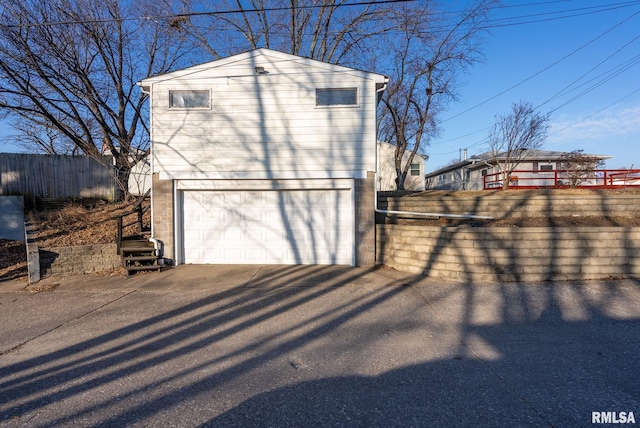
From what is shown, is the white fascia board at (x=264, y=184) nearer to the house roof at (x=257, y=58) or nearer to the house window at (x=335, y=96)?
the house window at (x=335, y=96)

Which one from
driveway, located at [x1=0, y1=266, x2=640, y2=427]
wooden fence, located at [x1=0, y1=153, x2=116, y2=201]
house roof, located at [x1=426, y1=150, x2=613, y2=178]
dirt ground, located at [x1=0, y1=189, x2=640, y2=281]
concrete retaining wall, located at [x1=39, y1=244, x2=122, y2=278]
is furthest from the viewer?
house roof, located at [x1=426, y1=150, x2=613, y2=178]

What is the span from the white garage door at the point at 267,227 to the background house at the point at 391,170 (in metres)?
19.0

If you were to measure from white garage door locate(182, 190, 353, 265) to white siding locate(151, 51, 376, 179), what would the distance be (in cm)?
60

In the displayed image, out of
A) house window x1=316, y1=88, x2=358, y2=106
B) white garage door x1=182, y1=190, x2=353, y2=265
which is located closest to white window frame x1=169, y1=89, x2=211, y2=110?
white garage door x1=182, y1=190, x2=353, y2=265

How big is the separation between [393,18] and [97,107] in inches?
508

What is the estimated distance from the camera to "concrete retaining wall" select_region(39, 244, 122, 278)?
340 inches

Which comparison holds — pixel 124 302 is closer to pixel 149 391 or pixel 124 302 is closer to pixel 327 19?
pixel 149 391

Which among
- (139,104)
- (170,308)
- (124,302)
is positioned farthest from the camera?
(139,104)

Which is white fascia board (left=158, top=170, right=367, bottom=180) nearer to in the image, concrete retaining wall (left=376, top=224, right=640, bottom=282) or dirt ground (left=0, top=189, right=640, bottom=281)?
dirt ground (left=0, top=189, right=640, bottom=281)

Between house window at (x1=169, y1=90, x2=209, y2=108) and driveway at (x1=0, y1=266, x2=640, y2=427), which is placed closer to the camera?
driveway at (x1=0, y1=266, x2=640, y2=427)

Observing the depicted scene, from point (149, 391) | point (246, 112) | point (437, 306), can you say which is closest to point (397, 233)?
point (437, 306)

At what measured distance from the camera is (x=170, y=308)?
20.8 ft

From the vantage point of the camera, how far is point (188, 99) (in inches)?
379

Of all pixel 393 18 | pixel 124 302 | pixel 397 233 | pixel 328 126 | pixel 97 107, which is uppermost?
pixel 393 18
